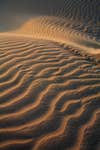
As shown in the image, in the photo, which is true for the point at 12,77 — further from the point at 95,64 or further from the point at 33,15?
the point at 33,15

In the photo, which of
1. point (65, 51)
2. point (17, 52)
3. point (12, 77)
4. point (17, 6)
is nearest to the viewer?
point (12, 77)

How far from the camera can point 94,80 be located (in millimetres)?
3756

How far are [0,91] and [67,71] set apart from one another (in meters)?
1.36

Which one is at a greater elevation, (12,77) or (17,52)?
(17,52)

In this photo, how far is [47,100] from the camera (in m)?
3.11

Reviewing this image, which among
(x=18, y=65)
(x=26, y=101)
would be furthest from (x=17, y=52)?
(x=26, y=101)

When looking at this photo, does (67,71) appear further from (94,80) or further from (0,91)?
(0,91)

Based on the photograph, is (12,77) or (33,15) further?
(33,15)

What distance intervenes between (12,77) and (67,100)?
104 cm

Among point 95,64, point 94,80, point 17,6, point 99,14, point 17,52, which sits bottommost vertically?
point 94,80

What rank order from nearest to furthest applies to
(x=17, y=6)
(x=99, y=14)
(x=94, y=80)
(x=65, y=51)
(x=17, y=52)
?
(x=94, y=80), (x=17, y=52), (x=65, y=51), (x=99, y=14), (x=17, y=6)

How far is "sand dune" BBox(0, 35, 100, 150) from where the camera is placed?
2.58 m

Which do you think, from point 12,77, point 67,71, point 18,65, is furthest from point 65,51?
point 12,77

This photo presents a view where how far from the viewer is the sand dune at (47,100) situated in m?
2.58
